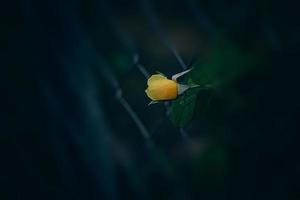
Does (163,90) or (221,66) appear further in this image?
(163,90)

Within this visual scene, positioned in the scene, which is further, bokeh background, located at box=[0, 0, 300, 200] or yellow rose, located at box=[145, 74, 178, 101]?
yellow rose, located at box=[145, 74, 178, 101]

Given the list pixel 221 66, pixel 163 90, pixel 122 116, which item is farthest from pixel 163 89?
pixel 122 116

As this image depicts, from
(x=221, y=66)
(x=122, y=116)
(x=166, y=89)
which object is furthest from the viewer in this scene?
(x=122, y=116)

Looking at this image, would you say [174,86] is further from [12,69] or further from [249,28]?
[12,69]

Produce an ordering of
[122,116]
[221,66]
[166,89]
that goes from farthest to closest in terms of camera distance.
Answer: [122,116] < [166,89] < [221,66]

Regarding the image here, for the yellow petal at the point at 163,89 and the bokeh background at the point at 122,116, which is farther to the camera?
the yellow petal at the point at 163,89

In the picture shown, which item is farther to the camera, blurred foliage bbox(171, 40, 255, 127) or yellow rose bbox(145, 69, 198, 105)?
Result: yellow rose bbox(145, 69, 198, 105)

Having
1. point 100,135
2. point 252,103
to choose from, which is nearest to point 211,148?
point 252,103

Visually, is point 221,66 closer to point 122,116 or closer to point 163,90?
point 163,90

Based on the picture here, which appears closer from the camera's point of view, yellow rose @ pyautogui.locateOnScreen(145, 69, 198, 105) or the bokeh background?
the bokeh background
